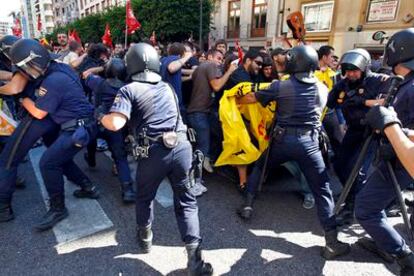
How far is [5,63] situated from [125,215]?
8.80 feet

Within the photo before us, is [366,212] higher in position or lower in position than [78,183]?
higher

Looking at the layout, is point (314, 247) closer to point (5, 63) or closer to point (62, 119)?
point (62, 119)

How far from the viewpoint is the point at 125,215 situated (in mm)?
3256

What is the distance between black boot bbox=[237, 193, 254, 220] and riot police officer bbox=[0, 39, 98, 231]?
5.99 feet

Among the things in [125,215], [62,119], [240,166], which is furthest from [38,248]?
[240,166]

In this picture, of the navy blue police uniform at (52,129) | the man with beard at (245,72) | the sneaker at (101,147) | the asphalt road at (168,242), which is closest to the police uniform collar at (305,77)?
the man with beard at (245,72)

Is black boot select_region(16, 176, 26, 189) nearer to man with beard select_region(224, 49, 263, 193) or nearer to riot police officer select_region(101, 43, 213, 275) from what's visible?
riot police officer select_region(101, 43, 213, 275)

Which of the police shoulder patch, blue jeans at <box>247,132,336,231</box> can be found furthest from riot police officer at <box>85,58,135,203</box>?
blue jeans at <box>247,132,336,231</box>

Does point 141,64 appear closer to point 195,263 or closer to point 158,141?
point 158,141

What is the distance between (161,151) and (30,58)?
1619mm

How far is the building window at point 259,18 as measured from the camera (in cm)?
2190

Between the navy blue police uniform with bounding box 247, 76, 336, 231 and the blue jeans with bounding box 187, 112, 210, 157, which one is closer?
the navy blue police uniform with bounding box 247, 76, 336, 231

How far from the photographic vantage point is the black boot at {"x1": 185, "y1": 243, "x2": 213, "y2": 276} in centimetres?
228

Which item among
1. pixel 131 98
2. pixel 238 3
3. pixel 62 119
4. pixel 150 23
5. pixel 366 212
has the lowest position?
pixel 366 212
